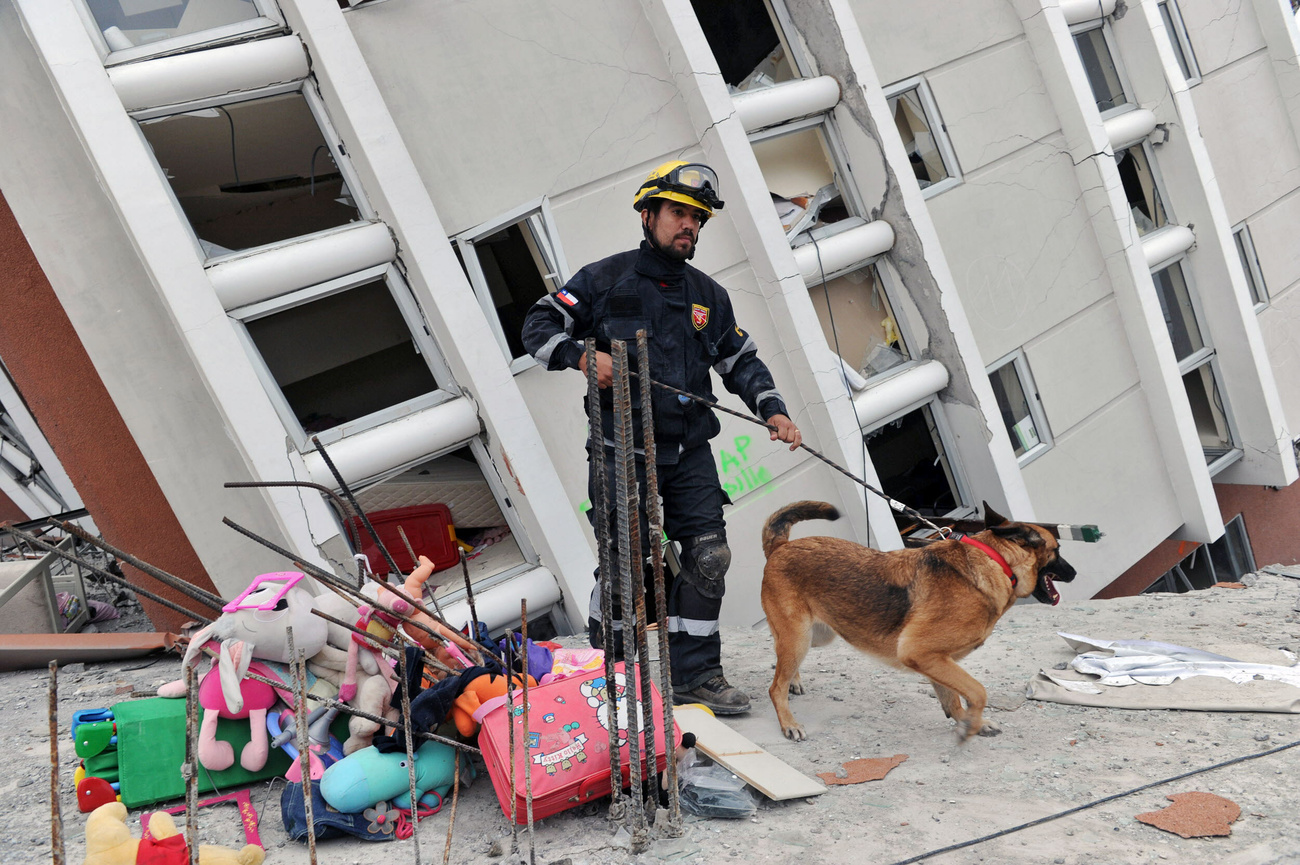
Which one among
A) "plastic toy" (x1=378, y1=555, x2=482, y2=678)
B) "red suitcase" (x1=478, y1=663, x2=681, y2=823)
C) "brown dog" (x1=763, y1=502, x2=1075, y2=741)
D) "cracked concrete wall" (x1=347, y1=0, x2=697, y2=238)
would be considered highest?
"cracked concrete wall" (x1=347, y1=0, x2=697, y2=238)

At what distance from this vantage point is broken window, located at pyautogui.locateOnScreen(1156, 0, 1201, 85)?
903 centimetres

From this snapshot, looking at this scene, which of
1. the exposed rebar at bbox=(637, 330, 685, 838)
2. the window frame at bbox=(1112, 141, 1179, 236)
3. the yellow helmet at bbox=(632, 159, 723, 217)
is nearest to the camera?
the exposed rebar at bbox=(637, 330, 685, 838)

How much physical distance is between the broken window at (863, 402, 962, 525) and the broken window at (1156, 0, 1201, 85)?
5481 millimetres

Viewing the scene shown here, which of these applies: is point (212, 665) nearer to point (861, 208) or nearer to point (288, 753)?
point (288, 753)

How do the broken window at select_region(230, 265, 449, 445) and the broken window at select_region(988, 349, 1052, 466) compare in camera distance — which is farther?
the broken window at select_region(230, 265, 449, 445)

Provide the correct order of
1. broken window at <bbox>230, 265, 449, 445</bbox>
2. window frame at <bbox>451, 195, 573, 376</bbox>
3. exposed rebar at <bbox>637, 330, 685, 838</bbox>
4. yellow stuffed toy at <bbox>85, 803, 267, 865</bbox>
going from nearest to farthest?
yellow stuffed toy at <bbox>85, 803, 267, 865</bbox>, exposed rebar at <bbox>637, 330, 685, 838</bbox>, window frame at <bbox>451, 195, 573, 376</bbox>, broken window at <bbox>230, 265, 449, 445</bbox>

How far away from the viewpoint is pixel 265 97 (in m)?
4.79

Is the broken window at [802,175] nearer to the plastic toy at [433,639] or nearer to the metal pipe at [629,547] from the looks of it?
the metal pipe at [629,547]

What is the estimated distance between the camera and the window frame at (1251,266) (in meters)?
9.44

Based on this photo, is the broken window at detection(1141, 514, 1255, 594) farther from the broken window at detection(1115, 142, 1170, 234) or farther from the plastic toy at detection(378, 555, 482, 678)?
the plastic toy at detection(378, 555, 482, 678)

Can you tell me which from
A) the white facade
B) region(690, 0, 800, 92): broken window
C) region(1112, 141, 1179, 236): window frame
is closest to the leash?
the white facade

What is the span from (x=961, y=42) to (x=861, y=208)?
5.97ft

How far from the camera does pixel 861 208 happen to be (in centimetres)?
673

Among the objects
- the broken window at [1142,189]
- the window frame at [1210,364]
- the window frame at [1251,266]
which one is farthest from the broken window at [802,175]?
the window frame at [1251,266]
